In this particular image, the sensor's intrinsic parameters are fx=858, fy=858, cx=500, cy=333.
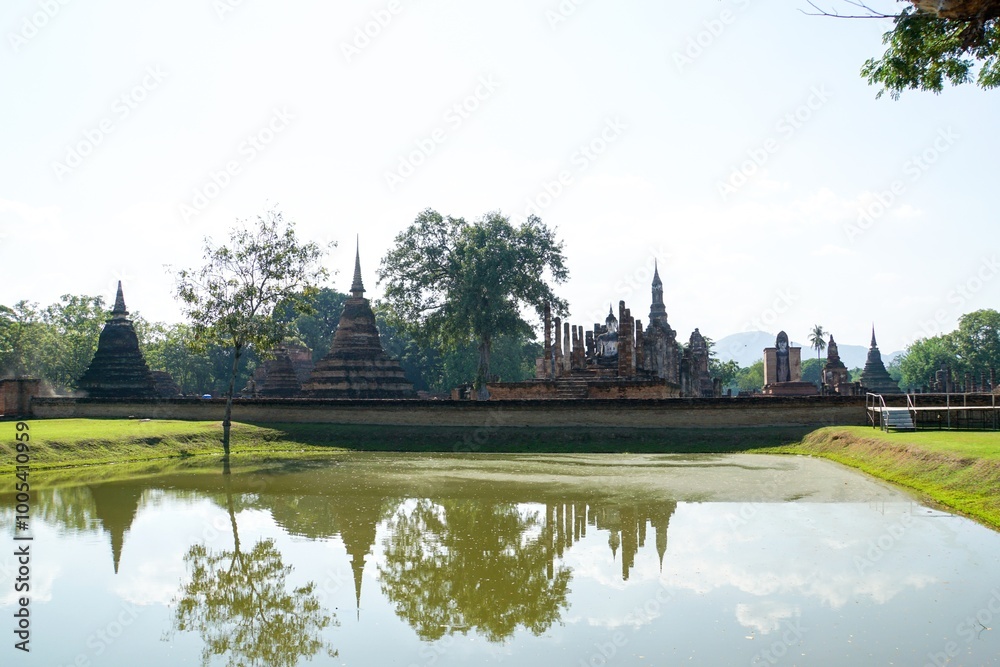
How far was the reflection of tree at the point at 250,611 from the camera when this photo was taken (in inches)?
315

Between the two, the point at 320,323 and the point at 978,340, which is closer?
the point at 978,340

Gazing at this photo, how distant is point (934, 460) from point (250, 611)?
1413 cm

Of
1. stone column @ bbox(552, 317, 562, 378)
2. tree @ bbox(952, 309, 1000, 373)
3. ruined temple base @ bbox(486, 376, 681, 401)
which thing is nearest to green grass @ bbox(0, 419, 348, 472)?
ruined temple base @ bbox(486, 376, 681, 401)

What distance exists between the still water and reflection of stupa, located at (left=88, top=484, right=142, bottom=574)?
0.05 m

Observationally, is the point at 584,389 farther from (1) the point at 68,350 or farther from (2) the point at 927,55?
(1) the point at 68,350

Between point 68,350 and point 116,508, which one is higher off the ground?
point 68,350

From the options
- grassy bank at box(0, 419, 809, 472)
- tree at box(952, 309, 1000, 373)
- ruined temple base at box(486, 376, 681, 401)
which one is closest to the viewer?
grassy bank at box(0, 419, 809, 472)

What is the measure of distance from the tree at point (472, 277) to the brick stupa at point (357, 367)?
16.1 ft

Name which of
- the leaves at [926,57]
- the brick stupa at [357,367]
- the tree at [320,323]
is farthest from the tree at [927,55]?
the tree at [320,323]

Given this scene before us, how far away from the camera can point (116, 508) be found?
15.6 meters

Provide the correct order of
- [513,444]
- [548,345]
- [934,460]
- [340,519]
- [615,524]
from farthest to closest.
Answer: [548,345] → [513,444] → [934,460] → [340,519] → [615,524]

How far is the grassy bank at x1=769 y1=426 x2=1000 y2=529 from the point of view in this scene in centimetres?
1436

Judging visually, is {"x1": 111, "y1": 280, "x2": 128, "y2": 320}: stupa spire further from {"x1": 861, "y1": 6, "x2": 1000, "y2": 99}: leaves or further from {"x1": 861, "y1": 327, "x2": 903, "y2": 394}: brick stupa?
{"x1": 861, "y1": 327, "x2": 903, "y2": 394}: brick stupa

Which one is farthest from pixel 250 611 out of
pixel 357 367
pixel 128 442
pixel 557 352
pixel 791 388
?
pixel 791 388
